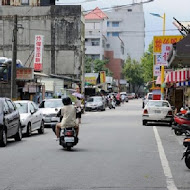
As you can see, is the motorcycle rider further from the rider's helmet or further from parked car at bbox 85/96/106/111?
parked car at bbox 85/96/106/111

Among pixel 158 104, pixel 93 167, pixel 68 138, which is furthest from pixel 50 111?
pixel 93 167

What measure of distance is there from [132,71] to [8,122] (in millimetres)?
125240

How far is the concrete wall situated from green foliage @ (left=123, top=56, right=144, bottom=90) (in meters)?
72.9

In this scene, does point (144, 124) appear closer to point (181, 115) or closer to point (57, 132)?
point (181, 115)

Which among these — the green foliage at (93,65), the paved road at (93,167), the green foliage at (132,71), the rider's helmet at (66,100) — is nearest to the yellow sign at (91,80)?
the green foliage at (93,65)

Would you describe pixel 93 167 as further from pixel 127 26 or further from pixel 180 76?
pixel 127 26

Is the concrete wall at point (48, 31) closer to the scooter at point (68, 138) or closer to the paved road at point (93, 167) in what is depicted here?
the paved road at point (93, 167)

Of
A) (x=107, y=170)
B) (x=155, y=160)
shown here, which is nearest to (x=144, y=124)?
(x=155, y=160)

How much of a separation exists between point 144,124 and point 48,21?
37596 mm

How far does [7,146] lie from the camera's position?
741 inches

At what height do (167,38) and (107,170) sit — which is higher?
(167,38)

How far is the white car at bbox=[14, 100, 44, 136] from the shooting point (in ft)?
77.5

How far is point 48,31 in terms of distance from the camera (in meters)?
68.1

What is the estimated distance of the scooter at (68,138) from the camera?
16.7 metres
